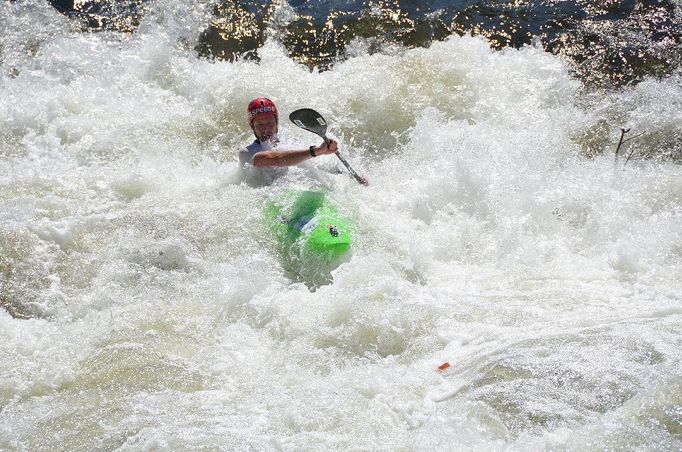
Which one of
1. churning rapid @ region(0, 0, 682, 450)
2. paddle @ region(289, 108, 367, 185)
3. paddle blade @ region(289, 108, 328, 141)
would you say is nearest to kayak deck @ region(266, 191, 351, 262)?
churning rapid @ region(0, 0, 682, 450)

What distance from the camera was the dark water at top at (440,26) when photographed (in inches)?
302

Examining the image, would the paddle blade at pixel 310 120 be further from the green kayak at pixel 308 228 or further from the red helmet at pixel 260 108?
the green kayak at pixel 308 228

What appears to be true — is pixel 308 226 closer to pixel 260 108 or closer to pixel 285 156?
pixel 285 156

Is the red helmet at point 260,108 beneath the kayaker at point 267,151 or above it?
above

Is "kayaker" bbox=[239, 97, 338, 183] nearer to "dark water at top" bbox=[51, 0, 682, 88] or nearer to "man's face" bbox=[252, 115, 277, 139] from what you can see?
"man's face" bbox=[252, 115, 277, 139]

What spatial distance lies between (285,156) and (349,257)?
1188 millimetres

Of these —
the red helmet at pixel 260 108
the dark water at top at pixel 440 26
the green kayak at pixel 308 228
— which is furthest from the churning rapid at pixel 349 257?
the red helmet at pixel 260 108

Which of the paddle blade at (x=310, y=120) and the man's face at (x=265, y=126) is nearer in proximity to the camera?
the paddle blade at (x=310, y=120)

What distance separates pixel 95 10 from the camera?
349 inches

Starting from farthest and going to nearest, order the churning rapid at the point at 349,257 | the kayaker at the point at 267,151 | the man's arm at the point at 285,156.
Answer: the kayaker at the point at 267,151 < the man's arm at the point at 285,156 < the churning rapid at the point at 349,257

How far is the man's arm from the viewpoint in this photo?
556 centimetres

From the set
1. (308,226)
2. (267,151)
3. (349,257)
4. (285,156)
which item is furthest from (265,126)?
(349,257)

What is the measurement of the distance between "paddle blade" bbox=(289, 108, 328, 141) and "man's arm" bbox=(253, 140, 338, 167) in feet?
1.18

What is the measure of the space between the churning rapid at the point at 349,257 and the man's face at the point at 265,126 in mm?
416
